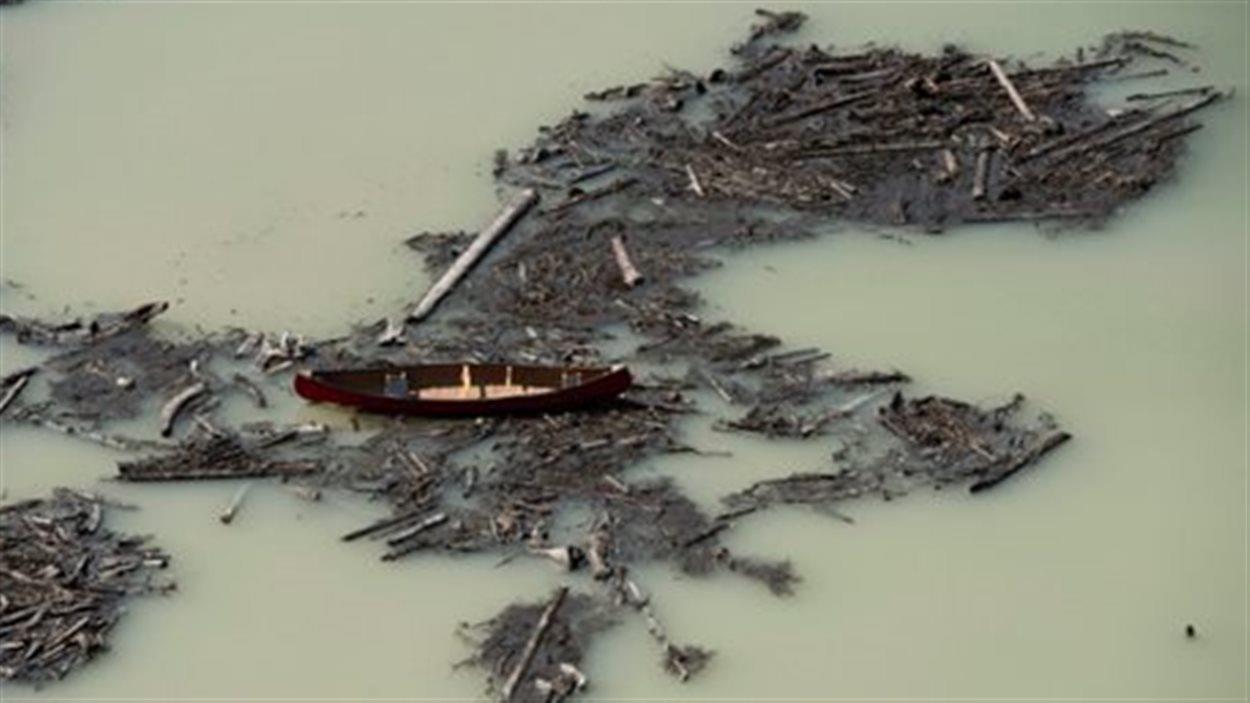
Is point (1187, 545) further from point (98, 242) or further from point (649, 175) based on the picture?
point (98, 242)

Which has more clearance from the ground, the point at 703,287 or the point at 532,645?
the point at 703,287

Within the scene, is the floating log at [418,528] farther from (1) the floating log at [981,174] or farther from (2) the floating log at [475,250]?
(1) the floating log at [981,174]

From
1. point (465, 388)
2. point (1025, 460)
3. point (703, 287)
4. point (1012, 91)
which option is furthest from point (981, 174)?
point (465, 388)

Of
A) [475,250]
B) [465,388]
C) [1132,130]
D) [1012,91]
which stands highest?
[1012,91]

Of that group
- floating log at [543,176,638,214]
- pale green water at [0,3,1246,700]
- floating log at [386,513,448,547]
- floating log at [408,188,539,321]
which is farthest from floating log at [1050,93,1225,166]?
floating log at [386,513,448,547]

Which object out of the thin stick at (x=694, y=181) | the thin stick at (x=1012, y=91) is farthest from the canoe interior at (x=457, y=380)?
the thin stick at (x=1012, y=91)

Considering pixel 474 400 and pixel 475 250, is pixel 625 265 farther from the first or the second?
pixel 474 400
